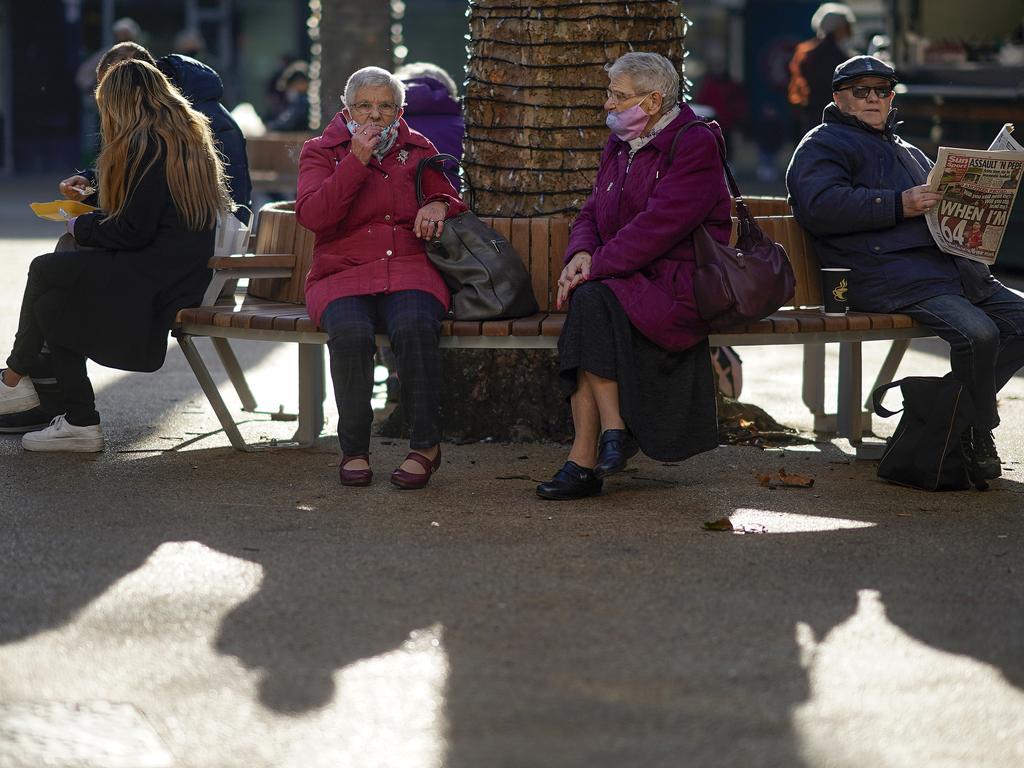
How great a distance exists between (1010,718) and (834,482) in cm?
243

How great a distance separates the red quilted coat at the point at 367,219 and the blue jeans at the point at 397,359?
0.09 metres

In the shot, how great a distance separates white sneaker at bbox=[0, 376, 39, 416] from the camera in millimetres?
6637

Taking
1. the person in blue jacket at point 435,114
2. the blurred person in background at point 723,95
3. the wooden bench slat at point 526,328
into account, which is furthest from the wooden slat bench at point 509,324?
the blurred person in background at point 723,95

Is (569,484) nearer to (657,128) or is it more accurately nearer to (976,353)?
(657,128)

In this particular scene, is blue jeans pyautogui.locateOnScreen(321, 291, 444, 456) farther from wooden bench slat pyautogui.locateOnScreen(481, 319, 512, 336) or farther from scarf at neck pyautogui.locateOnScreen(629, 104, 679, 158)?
scarf at neck pyautogui.locateOnScreen(629, 104, 679, 158)

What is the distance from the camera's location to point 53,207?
254 inches

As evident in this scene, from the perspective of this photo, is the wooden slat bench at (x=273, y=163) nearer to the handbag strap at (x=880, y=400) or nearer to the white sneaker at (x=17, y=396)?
the white sneaker at (x=17, y=396)

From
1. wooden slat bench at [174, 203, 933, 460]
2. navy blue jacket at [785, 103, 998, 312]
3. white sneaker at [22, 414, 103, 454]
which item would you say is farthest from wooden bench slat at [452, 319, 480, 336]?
white sneaker at [22, 414, 103, 454]

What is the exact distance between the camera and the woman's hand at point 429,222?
230 inches

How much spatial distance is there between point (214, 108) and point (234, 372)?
3.68 ft

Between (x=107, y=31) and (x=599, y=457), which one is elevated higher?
(x=107, y=31)

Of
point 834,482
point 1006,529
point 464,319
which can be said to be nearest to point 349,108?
point 464,319

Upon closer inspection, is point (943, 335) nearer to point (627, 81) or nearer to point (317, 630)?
point (627, 81)

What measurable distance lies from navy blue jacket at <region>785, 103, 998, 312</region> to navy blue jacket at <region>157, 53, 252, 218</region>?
7.94 ft
